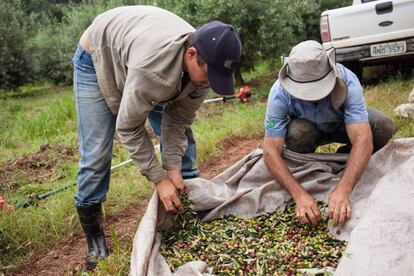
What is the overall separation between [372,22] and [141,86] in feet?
14.5

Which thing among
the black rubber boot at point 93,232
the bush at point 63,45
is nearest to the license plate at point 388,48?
the black rubber boot at point 93,232

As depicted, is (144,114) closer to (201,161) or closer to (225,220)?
(225,220)

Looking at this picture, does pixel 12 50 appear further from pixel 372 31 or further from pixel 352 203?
pixel 352 203

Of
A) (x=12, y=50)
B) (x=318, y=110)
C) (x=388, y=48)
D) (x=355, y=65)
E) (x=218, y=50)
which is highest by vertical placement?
(x=218, y=50)

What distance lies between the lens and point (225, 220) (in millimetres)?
2719

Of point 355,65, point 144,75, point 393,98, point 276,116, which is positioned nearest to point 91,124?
point 144,75

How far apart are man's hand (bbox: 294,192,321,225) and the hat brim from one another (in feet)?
1.77

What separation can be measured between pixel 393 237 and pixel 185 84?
3.74 ft

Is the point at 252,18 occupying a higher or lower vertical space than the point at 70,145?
higher

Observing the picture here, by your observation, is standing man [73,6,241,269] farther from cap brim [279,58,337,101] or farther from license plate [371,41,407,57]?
license plate [371,41,407,57]

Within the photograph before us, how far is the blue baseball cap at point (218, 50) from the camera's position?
1.89 m

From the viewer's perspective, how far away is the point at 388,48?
5.62 metres

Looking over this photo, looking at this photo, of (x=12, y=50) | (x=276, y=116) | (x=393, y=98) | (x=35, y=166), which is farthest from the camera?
(x=12, y=50)

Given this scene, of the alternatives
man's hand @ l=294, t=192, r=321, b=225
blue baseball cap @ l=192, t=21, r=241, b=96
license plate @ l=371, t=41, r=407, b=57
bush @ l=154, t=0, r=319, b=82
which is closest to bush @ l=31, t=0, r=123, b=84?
bush @ l=154, t=0, r=319, b=82
